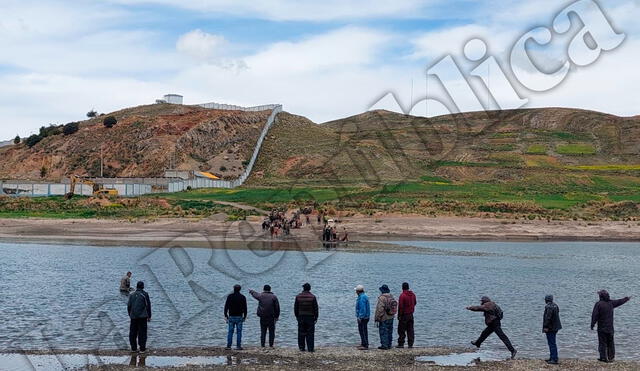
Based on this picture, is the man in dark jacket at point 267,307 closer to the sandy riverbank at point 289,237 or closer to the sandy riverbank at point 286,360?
the sandy riverbank at point 286,360

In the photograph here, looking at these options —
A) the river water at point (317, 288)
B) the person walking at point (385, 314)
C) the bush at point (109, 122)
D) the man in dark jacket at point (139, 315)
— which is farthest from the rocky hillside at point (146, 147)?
the man in dark jacket at point (139, 315)

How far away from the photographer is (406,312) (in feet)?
64.7

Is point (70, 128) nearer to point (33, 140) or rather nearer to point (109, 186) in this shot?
point (33, 140)

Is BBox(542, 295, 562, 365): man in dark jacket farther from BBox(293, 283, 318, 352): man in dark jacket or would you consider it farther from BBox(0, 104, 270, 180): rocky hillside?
BBox(0, 104, 270, 180): rocky hillside

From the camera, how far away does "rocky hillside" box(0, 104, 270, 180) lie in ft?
393

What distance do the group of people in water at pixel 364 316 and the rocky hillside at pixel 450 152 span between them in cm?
7321

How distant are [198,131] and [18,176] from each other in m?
28.9

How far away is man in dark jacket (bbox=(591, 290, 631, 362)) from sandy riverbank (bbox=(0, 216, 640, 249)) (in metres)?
32.5

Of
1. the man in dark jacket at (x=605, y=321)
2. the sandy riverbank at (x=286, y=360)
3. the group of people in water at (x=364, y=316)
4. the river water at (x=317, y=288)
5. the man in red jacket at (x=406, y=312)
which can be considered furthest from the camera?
the river water at (x=317, y=288)

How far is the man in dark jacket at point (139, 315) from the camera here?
725 inches

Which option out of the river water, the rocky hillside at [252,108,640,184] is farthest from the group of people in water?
the rocky hillside at [252,108,640,184]

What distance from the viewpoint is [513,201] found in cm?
8081

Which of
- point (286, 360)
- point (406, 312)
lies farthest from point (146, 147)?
point (286, 360)

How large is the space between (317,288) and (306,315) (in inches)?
550
